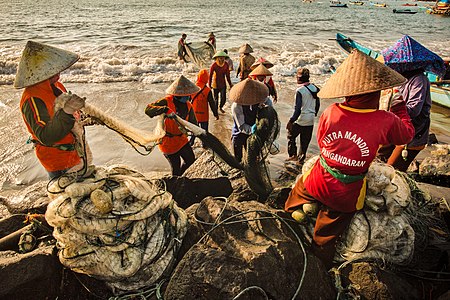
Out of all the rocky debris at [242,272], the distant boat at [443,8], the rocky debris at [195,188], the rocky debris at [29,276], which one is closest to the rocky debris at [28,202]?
the rocky debris at [242,272]

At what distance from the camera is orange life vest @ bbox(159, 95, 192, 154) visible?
14.4 ft

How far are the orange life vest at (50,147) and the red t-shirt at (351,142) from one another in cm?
238

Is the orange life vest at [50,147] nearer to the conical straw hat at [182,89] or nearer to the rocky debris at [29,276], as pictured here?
the rocky debris at [29,276]

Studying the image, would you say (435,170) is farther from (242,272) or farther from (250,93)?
(242,272)

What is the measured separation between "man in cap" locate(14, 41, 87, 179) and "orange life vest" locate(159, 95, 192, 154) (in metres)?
1.75

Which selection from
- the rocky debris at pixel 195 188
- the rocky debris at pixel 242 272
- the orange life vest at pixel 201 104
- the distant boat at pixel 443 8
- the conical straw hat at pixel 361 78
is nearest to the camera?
the conical straw hat at pixel 361 78

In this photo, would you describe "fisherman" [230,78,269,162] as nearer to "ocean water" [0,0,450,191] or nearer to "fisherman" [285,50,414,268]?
"fisherman" [285,50,414,268]

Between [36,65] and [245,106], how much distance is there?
2.73 meters

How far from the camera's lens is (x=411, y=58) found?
3381mm

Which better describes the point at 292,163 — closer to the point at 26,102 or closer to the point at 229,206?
the point at 229,206

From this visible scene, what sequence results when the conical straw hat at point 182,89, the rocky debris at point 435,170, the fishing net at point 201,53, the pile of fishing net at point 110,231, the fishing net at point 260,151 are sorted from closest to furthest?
A: the pile of fishing net at point 110,231, the fishing net at point 260,151, the conical straw hat at point 182,89, the rocky debris at point 435,170, the fishing net at point 201,53

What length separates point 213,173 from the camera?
4.48 metres

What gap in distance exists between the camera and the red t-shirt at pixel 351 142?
215 centimetres

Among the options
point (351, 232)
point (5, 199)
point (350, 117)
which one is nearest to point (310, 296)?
point (351, 232)
